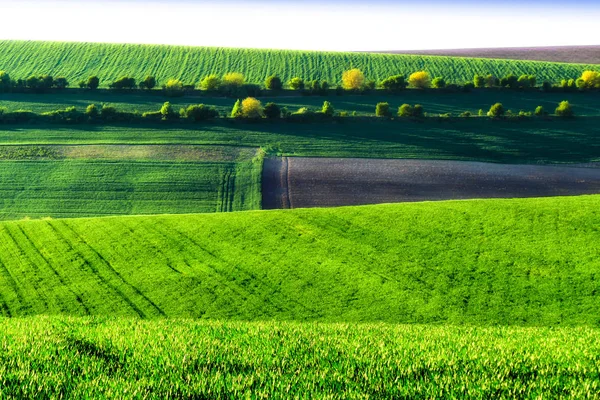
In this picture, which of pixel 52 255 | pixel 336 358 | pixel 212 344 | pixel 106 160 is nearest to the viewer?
pixel 336 358

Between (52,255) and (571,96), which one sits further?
(571,96)

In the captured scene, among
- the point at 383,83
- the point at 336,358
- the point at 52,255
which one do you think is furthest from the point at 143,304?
the point at 383,83

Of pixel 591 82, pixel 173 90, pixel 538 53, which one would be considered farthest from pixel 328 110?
pixel 538 53

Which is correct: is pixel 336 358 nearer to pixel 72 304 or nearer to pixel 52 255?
pixel 72 304

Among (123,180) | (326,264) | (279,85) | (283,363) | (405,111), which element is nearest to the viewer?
(283,363)

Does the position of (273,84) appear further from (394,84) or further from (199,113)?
(394,84)

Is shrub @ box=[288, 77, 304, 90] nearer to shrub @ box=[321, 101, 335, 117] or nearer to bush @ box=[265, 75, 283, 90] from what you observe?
→ bush @ box=[265, 75, 283, 90]

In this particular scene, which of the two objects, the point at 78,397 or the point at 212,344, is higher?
the point at 78,397
